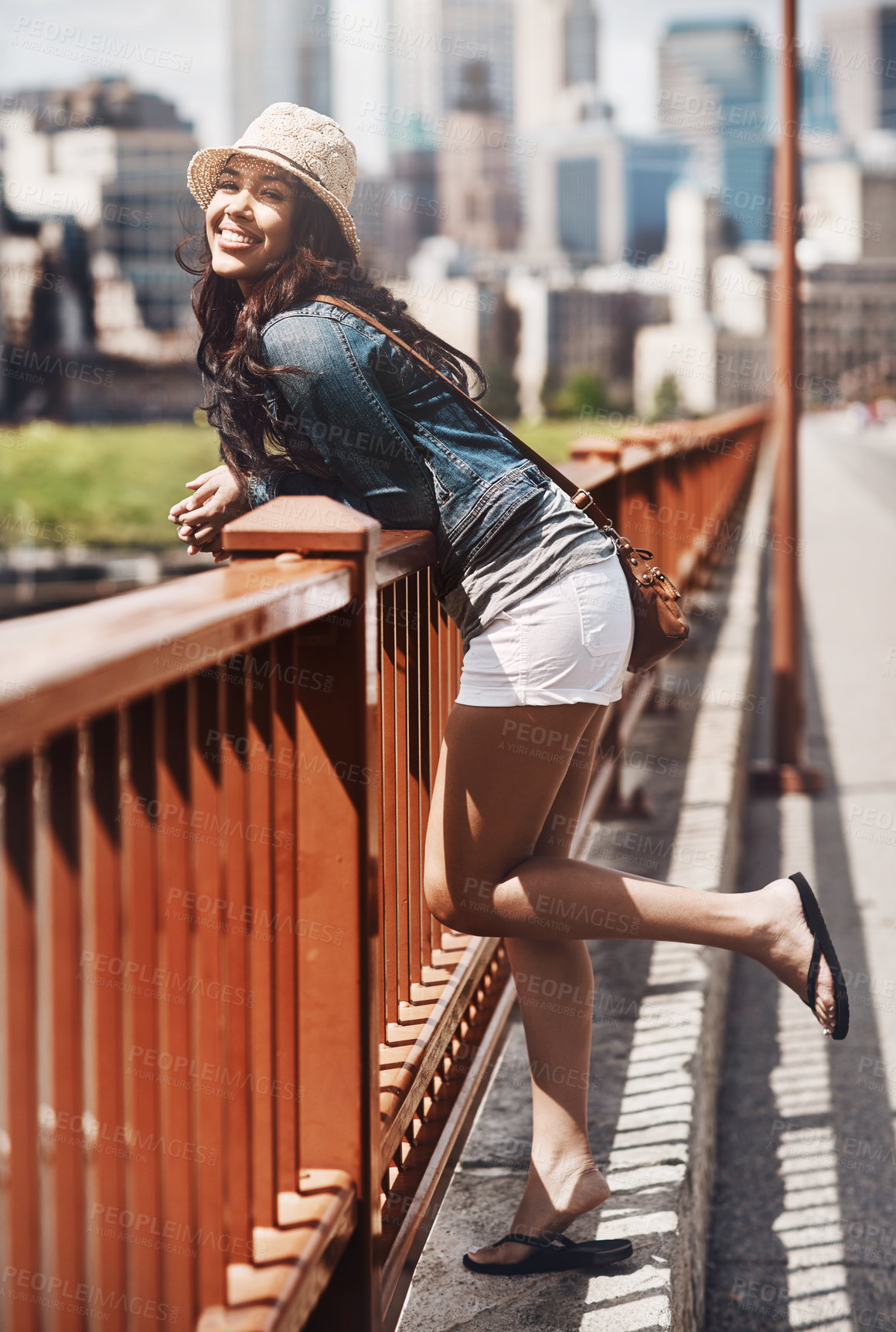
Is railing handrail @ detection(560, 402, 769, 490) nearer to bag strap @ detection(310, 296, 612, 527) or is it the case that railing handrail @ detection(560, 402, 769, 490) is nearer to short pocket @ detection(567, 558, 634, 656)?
bag strap @ detection(310, 296, 612, 527)

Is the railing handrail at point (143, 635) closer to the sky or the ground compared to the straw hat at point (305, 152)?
closer to the ground

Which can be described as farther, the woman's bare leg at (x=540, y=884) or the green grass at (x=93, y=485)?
the green grass at (x=93, y=485)

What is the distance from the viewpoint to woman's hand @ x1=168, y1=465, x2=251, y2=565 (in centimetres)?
236

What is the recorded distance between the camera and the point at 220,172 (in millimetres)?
2229

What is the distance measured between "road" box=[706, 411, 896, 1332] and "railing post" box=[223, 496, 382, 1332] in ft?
4.92

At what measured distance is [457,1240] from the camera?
260 cm

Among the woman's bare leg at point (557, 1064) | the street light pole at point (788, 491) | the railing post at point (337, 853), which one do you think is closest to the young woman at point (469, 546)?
the woman's bare leg at point (557, 1064)

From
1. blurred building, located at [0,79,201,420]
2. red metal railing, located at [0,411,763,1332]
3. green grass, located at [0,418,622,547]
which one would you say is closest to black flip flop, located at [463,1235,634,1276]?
red metal railing, located at [0,411,763,1332]

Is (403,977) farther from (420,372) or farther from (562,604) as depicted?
(420,372)

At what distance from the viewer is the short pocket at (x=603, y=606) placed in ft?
7.20

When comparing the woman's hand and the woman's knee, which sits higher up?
the woman's hand

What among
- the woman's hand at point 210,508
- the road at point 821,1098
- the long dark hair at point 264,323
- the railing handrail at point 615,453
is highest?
the long dark hair at point 264,323

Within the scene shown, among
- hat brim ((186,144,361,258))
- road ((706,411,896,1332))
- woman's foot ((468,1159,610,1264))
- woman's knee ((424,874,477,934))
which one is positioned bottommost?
road ((706,411,896,1332))

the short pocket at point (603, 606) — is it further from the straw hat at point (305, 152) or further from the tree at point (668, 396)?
the tree at point (668, 396)
